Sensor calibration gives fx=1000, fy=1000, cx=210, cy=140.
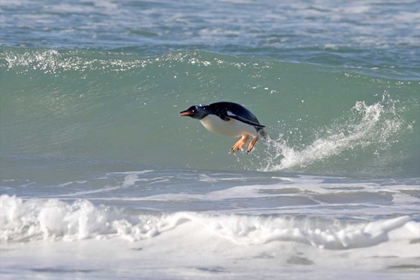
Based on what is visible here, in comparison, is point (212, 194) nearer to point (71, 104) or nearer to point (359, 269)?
point (359, 269)

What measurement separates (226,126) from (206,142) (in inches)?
95.2

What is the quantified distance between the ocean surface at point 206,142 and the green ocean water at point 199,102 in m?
0.03

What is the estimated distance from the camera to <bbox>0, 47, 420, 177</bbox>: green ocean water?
10609 millimetres

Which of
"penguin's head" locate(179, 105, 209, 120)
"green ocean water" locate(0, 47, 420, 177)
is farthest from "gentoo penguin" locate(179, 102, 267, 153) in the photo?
"green ocean water" locate(0, 47, 420, 177)

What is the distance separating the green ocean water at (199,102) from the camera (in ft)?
34.8

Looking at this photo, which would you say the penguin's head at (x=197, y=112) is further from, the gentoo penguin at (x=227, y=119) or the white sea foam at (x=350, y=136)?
the white sea foam at (x=350, y=136)

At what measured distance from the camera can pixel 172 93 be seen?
12852mm

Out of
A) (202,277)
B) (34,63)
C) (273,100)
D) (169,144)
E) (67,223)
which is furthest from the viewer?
(34,63)

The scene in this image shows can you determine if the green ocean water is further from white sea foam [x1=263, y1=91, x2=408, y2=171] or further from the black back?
the black back

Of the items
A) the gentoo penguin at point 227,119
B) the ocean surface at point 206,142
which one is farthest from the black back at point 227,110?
the ocean surface at point 206,142

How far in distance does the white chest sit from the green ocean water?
3.30 ft

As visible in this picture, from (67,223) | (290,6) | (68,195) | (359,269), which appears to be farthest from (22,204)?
(290,6)

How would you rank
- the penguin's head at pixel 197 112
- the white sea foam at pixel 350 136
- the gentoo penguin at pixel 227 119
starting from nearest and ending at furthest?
1. the penguin's head at pixel 197 112
2. the gentoo penguin at pixel 227 119
3. the white sea foam at pixel 350 136

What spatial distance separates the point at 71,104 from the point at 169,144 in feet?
6.48
